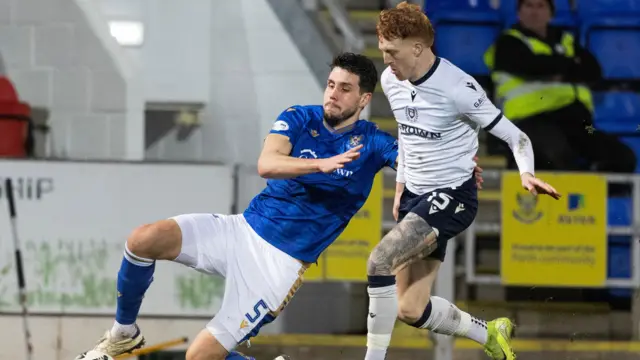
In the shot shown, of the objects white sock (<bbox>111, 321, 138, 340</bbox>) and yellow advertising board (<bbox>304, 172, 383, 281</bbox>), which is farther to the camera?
yellow advertising board (<bbox>304, 172, 383, 281</bbox>)

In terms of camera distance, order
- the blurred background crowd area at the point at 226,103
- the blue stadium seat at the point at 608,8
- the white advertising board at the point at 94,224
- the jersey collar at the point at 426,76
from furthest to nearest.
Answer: the blue stadium seat at the point at 608,8, the blurred background crowd area at the point at 226,103, the white advertising board at the point at 94,224, the jersey collar at the point at 426,76

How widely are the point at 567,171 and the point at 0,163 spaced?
3.55 meters

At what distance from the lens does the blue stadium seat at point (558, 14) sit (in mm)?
7773

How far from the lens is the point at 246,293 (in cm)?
468

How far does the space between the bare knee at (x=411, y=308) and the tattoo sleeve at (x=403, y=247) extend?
23 centimetres

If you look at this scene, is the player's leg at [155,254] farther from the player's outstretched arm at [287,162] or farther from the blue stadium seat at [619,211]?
the blue stadium seat at [619,211]

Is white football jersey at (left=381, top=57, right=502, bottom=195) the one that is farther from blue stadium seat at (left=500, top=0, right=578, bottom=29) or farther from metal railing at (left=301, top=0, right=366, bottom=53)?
blue stadium seat at (left=500, top=0, right=578, bottom=29)

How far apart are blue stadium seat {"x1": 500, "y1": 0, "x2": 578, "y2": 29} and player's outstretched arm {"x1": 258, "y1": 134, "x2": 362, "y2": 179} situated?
3.57m

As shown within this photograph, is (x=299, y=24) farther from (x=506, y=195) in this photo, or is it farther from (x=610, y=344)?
(x=610, y=344)

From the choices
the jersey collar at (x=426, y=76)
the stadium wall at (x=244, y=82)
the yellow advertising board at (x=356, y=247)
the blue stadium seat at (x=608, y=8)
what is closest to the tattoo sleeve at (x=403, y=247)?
the jersey collar at (x=426, y=76)

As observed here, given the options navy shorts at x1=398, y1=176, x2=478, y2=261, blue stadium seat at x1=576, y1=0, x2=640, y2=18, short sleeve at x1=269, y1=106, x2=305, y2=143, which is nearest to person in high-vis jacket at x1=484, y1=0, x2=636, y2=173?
blue stadium seat at x1=576, y1=0, x2=640, y2=18

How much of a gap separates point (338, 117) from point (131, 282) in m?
1.13

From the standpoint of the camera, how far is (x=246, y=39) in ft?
Answer: 23.9

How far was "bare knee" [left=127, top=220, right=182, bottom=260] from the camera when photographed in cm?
461
